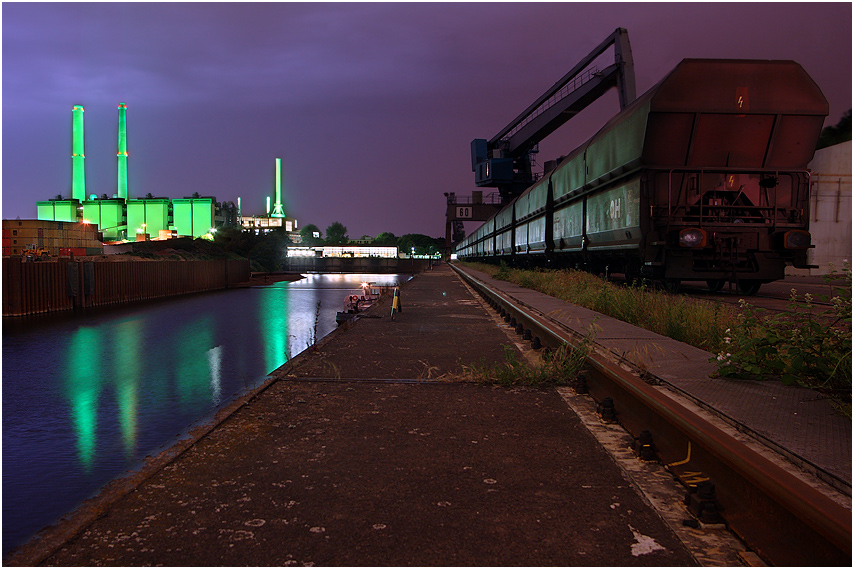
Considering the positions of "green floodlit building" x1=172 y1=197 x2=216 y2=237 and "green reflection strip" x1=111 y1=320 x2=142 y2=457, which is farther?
"green floodlit building" x1=172 y1=197 x2=216 y2=237

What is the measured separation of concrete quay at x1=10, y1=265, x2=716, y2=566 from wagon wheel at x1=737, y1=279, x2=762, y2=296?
33.9 feet

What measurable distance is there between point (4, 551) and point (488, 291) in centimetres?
1449

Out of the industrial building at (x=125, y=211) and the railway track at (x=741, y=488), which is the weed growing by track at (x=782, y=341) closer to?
the railway track at (x=741, y=488)

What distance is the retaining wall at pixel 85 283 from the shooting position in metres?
18.3

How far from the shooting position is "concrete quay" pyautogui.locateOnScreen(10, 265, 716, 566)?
2504mm

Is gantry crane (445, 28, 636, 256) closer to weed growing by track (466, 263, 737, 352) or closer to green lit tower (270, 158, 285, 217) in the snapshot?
weed growing by track (466, 263, 737, 352)

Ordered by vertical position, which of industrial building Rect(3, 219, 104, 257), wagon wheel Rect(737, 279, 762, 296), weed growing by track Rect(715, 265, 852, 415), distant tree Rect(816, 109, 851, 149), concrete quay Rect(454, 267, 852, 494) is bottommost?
concrete quay Rect(454, 267, 852, 494)

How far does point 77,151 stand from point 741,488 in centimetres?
12076

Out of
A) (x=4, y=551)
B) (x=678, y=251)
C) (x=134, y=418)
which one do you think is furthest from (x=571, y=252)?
(x=4, y=551)

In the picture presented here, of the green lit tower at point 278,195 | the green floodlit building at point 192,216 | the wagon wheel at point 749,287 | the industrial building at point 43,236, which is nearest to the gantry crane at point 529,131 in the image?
the wagon wheel at point 749,287

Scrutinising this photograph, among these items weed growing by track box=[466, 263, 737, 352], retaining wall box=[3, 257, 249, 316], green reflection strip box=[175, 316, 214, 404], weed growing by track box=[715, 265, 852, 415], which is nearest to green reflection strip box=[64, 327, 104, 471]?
green reflection strip box=[175, 316, 214, 404]

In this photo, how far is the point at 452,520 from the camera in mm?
2797

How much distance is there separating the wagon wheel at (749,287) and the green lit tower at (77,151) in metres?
115

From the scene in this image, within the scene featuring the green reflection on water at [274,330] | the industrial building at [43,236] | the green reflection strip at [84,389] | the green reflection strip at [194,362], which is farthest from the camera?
the industrial building at [43,236]
